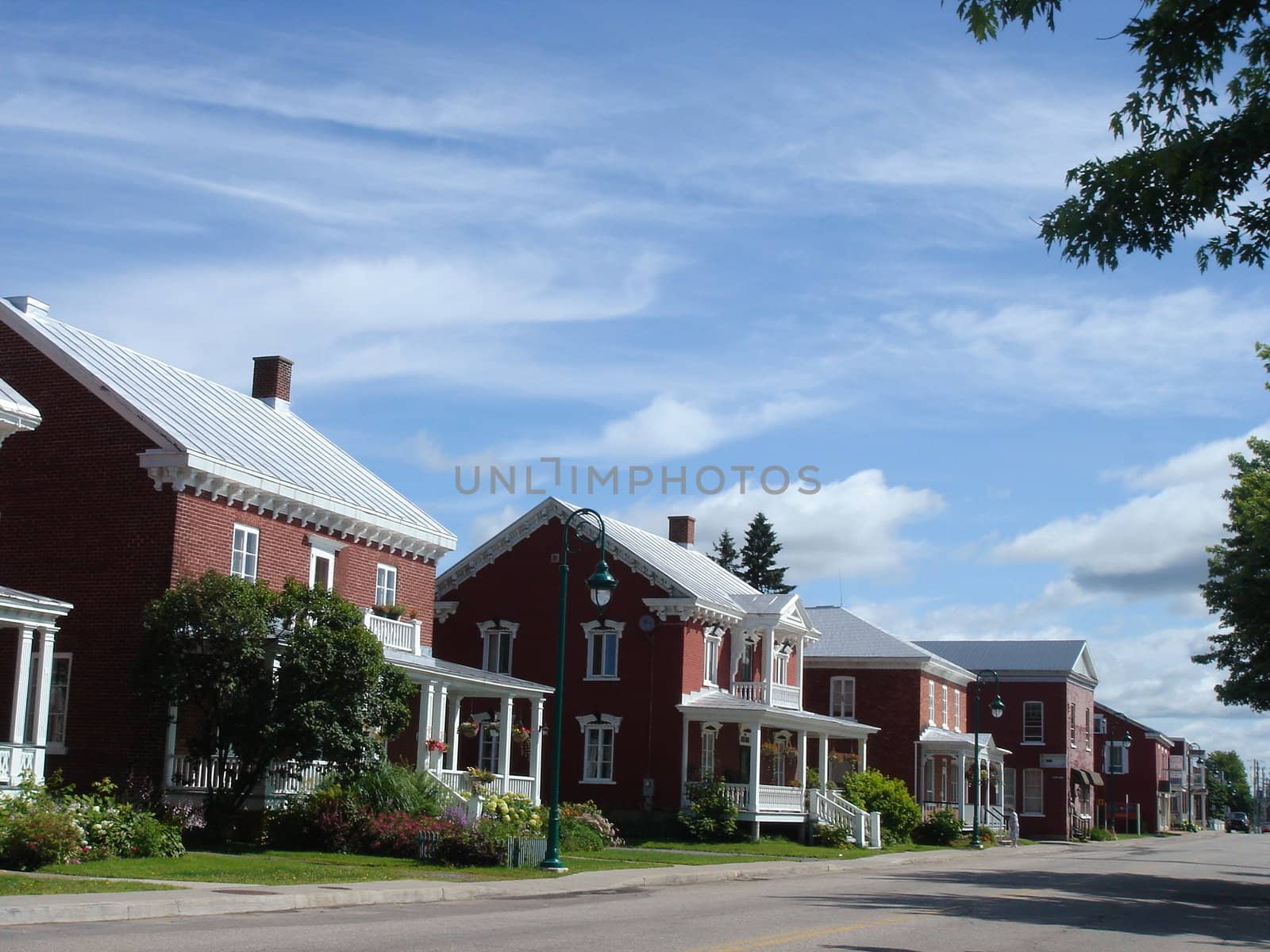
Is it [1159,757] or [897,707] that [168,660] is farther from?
[1159,757]

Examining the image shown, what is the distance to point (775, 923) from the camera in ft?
55.2

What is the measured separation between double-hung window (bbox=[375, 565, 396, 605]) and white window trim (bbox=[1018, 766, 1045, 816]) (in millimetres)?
40984

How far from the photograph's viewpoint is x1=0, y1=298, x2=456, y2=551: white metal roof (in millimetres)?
28266

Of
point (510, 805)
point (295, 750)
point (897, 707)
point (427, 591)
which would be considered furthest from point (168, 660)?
point (897, 707)

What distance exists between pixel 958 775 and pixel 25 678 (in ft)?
131

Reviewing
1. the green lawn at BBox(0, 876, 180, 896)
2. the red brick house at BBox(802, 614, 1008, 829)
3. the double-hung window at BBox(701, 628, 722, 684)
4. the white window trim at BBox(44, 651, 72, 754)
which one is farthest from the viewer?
Result: the red brick house at BBox(802, 614, 1008, 829)

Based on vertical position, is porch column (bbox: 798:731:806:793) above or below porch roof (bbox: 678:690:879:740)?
below

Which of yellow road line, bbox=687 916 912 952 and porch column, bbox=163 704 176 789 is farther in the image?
porch column, bbox=163 704 176 789

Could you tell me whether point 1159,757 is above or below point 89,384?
below

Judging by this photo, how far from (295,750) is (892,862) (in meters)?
16.7

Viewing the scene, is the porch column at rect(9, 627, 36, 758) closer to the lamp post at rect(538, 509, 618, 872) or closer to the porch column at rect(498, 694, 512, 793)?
the lamp post at rect(538, 509, 618, 872)

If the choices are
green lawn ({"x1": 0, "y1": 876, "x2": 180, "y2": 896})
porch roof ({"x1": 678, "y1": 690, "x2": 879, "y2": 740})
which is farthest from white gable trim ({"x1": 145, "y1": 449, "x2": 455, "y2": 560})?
green lawn ({"x1": 0, "y1": 876, "x2": 180, "y2": 896})

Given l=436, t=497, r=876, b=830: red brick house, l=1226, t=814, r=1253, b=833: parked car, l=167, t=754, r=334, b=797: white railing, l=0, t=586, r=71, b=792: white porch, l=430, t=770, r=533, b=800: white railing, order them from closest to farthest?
l=0, t=586, r=71, b=792: white porch → l=167, t=754, r=334, b=797: white railing → l=430, t=770, r=533, b=800: white railing → l=436, t=497, r=876, b=830: red brick house → l=1226, t=814, r=1253, b=833: parked car

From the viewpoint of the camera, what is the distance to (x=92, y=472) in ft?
92.5
